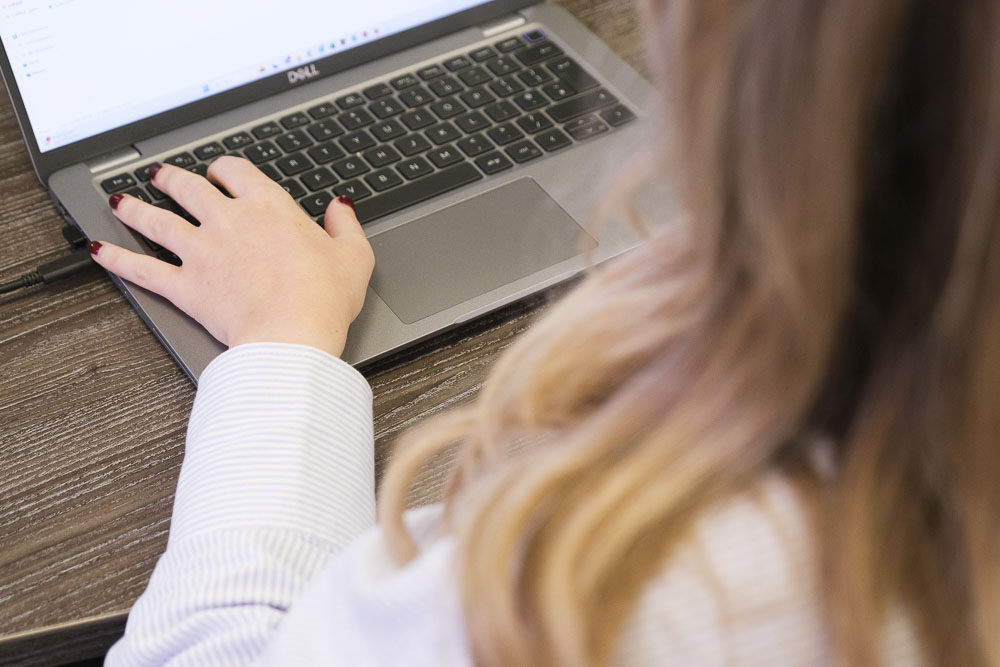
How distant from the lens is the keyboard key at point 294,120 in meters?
0.83

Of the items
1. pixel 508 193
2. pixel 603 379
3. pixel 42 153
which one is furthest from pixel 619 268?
pixel 42 153

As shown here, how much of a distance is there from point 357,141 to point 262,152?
3.0 inches

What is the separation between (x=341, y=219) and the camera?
0.74 m

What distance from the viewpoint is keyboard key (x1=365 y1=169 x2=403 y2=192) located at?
79cm

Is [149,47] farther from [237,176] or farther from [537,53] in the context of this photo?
[537,53]

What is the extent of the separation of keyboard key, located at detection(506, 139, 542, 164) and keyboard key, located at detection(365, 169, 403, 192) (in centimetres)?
10

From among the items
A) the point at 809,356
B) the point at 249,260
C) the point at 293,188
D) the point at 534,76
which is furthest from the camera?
the point at 534,76

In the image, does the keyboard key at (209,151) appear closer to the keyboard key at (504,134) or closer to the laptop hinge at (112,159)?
the laptop hinge at (112,159)

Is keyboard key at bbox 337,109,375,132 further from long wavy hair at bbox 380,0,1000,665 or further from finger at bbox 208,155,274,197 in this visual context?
long wavy hair at bbox 380,0,1000,665

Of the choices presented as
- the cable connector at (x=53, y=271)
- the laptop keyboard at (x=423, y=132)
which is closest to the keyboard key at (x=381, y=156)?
the laptop keyboard at (x=423, y=132)

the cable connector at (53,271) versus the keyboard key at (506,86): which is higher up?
the keyboard key at (506,86)

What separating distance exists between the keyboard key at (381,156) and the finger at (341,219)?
6 cm

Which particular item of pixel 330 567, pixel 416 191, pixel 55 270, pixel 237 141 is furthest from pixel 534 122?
pixel 330 567

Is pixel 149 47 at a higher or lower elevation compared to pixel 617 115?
higher
